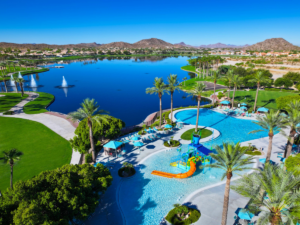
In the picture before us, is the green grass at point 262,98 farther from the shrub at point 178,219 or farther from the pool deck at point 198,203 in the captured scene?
the shrub at point 178,219

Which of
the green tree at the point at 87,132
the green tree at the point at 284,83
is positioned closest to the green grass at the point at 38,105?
the green tree at the point at 87,132

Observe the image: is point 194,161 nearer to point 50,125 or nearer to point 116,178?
point 116,178

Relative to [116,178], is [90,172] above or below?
above

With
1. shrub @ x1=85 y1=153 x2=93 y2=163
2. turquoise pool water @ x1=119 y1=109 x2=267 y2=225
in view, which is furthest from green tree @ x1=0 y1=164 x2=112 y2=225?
shrub @ x1=85 y1=153 x2=93 y2=163

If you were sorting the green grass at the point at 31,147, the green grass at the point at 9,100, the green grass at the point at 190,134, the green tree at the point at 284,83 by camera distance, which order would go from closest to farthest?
the green grass at the point at 31,147, the green grass at the point at 190,134, the green grass at the point at 9,100, the green tree at the point at 284,83

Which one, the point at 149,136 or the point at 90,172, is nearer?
the point at 90,172

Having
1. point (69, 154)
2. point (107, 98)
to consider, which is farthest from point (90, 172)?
point (107, 98)

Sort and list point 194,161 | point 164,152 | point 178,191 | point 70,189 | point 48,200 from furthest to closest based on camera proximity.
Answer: point 164,152 < point 194,161 < point 178,191 < point 70,189 < point 48,200
